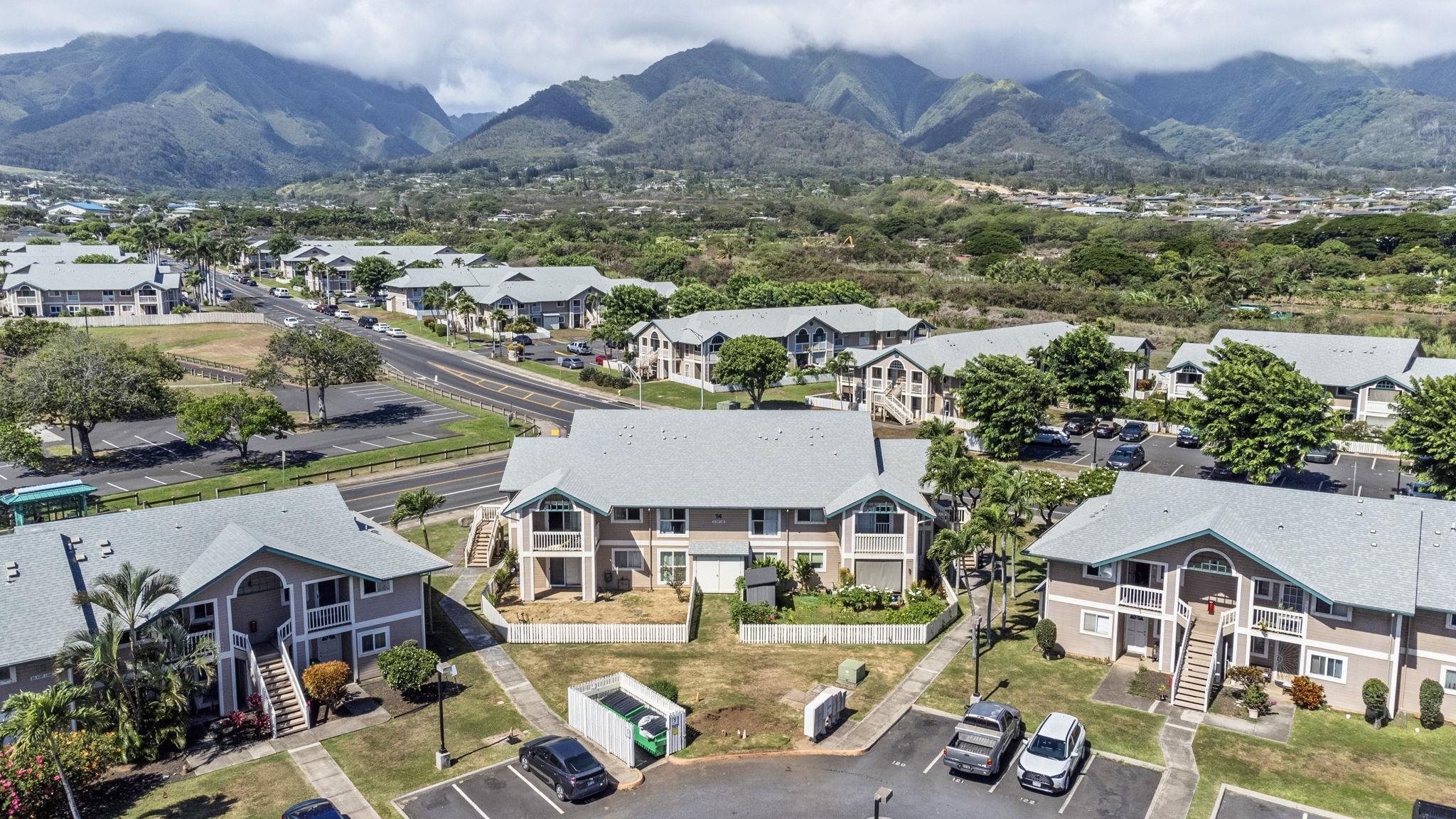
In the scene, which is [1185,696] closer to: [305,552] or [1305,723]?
[1305,723]

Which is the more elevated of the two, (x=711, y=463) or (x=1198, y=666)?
(x=711, y=463)

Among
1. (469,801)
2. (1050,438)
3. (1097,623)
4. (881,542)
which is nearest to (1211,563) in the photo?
(1097,623)

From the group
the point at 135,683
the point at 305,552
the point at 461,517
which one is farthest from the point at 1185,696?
the point at 461,517

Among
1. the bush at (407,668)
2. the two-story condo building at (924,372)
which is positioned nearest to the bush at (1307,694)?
the bush at (407,668)

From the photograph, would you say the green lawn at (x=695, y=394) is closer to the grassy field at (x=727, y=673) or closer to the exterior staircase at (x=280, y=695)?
the grassy field at (x=727, y=673)

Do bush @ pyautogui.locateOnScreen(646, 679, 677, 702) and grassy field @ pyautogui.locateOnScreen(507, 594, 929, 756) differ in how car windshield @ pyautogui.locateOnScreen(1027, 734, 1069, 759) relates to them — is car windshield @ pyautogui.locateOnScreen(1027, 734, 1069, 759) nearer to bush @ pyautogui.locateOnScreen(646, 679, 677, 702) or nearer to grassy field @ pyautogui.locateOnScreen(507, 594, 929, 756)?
grassy field @ pyautogui.locateOnScreen(507, 594, 929, 756)

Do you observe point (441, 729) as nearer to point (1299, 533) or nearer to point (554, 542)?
point (554, 542)
